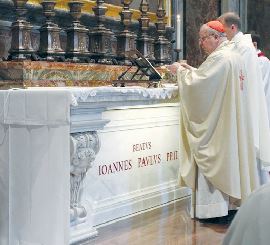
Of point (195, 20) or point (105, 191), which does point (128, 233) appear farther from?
point (195, 20)

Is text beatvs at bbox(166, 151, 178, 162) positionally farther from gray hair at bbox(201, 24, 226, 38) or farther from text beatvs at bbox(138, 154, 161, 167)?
gray hair at bbox(201, 24, 226, 38)

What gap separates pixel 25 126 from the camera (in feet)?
13.6

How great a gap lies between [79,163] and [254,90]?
75.8 inches

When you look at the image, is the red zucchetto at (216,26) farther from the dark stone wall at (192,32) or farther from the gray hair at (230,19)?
the dark stone wall at (192,32)

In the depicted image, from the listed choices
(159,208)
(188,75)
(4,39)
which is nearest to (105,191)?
(159,208)

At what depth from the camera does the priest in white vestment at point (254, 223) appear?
1.29 meters

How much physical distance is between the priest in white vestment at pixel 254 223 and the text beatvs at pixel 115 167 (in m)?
3.70

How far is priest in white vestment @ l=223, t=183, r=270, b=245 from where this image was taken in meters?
1.29

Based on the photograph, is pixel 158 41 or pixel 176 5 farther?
pixel 176 5

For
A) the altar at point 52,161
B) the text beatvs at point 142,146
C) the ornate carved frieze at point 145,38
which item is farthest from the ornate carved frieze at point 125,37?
the altar at point 52,161

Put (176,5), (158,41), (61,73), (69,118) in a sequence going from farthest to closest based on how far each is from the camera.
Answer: (176,5) < (158,41) < (61,73) < (69,118)

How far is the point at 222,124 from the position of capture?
512 cm

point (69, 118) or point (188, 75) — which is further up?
point (188, 75)

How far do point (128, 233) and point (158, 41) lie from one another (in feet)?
9.43
